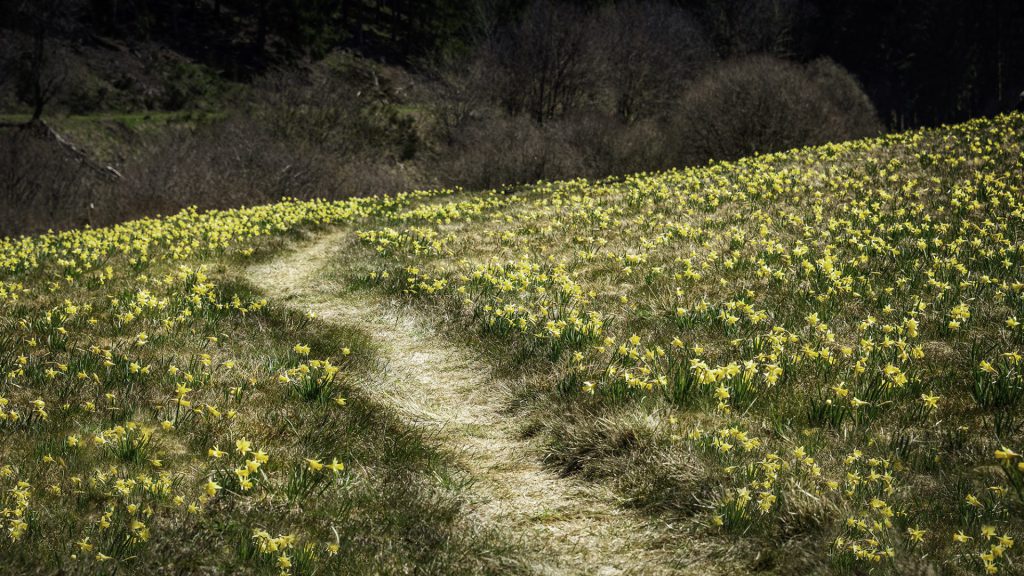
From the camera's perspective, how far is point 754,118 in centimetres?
2900

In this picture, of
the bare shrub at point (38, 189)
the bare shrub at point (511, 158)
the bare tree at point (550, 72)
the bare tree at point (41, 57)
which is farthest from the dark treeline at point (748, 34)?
the bare shrub at point (38, 189)

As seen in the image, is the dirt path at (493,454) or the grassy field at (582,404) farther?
the dirt path at (493,454)

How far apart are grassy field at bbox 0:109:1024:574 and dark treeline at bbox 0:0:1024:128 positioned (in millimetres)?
44942

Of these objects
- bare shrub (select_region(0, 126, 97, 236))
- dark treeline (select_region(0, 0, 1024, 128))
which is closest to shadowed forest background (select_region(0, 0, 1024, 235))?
bare shrub (select_region(0, 126, 97, 236))

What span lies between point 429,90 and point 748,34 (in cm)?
2704

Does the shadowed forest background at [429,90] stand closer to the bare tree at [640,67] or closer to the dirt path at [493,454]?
the bare tree at [640,67]

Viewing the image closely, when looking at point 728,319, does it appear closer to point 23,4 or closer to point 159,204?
point 159,204

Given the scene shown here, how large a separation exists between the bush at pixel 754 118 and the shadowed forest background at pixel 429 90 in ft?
0.31

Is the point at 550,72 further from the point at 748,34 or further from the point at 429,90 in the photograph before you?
the point at 748,34

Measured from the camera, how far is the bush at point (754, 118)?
94.2 feet

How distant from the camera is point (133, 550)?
10.4 feet

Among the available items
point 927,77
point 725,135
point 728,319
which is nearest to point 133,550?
point 728,319

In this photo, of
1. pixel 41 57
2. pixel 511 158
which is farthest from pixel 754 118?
pixel 41 57

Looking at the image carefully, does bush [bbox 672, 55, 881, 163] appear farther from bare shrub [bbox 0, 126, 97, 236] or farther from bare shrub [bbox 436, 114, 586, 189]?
bare shrub [bbox 0, 126, 97, 236]
